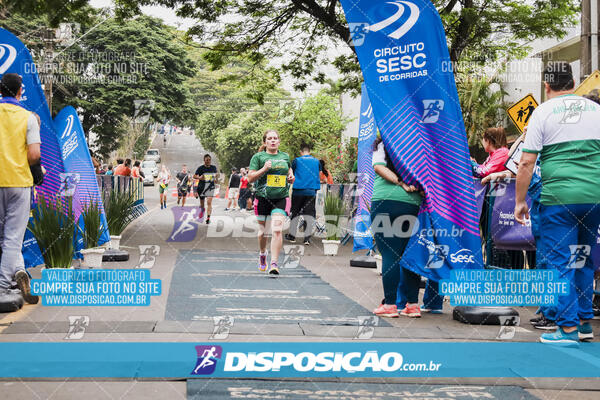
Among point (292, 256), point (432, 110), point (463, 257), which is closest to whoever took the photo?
point (463, 257)

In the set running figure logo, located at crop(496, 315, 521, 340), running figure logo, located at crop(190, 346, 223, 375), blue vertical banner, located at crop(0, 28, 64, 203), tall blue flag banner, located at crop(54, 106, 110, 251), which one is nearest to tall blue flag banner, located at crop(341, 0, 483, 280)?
running figure logo, located at crop(496, 315, 521, 340)

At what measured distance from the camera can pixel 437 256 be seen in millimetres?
6930

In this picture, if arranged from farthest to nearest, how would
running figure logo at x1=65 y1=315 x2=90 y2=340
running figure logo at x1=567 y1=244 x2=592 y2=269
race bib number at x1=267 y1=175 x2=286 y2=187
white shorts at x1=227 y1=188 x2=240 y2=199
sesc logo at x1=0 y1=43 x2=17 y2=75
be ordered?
white shorts at x1=227 y1=188 x2=240 y2=199 < race bib number at x1=267 y1=175 x2=286 y2=187 < sesc logo at x1=0 y1=43 x2=17 y2=75 < running figure logo at x1=567 y1=244 x2=592 y2=269 < running figure logo at x1=65 y1=315 x2=90 y2=340

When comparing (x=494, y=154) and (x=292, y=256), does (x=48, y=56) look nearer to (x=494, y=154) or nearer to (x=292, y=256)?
(x=292, y=256)

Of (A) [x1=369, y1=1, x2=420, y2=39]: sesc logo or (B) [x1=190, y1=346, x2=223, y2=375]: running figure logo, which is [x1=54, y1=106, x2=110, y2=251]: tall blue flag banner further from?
(B) [x1=190, y1=346, x2=223, y2=375]: running figure logo

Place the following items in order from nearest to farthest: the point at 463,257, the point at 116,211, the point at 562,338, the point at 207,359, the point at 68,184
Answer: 1. the point at 207,359
2. the point at 562,338
3. the point at 463,257
4. the point at 68,184
5. the point at 116,211

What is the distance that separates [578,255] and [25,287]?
4.89 m

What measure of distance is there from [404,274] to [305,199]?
871 centimetres

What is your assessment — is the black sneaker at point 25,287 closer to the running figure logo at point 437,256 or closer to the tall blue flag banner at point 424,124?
the tall blue flag banner at point 424,124

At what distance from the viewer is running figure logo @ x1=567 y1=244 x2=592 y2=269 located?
5.79 meters

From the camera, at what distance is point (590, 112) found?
5797 millimetres

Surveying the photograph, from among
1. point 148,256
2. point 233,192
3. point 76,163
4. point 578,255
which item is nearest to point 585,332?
point 578,255

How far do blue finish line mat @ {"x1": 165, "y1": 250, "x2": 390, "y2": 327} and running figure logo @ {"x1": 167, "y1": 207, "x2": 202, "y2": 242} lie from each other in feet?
17.7

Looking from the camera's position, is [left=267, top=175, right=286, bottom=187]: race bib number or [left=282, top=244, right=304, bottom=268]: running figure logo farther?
[left=282, top=244, right=304, bottom=268]: running figure logo
